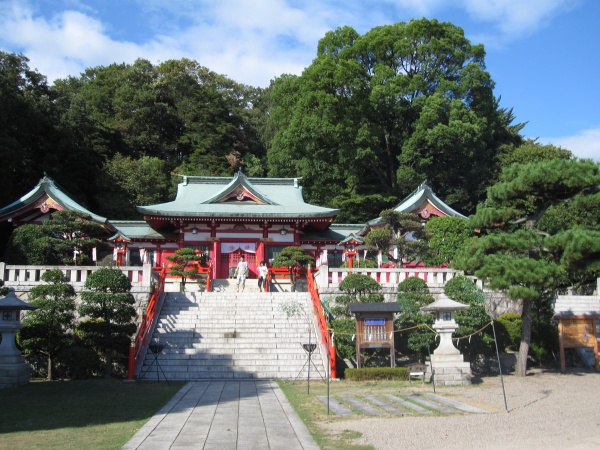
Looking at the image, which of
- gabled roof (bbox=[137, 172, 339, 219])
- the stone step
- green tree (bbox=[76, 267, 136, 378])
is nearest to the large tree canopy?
gabled roof (bbox=[137, 172, 339, 219])

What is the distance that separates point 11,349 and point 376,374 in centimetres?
957

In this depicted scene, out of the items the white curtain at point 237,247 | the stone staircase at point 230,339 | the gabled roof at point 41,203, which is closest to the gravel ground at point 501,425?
the stone staircase at point 230,339

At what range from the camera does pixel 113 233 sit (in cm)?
3017

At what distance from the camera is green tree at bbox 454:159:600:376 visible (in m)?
14.9

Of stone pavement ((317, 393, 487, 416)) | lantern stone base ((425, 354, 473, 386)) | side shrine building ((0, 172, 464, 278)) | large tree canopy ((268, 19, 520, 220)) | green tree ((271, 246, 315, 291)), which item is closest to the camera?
stone pavement ((317, 393, 487, 416))

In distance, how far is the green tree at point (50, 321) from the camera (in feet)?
51.0

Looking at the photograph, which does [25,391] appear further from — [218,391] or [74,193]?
[74,193]

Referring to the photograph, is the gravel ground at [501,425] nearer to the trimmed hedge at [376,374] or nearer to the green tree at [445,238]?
the trimmed hedge at [376,374]

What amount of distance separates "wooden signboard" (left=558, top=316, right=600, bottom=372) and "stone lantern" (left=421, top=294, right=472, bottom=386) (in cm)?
435

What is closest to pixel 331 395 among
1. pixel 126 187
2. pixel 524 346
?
pixel 524 346

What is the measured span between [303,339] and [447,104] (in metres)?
27.1

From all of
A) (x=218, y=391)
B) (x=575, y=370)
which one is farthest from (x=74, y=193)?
(x=575, y=370)

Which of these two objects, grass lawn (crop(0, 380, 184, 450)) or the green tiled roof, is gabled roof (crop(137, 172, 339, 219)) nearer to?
the green tiled roof

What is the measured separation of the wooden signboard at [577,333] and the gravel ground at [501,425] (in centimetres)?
420
